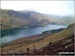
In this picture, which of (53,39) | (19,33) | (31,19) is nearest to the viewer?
(53,39)

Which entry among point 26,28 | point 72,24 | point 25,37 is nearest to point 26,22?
point 26,28

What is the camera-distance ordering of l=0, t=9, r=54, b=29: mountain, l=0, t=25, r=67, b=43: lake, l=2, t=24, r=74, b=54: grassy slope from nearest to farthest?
l=2, t=24, r=74, b=54: grassy slope
l=0, t=25, r=67, b=43: lake
l=0, t=9, r=54, b=29: mountain

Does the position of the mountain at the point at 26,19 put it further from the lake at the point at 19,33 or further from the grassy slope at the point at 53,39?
the grassy slope at the point at 53,39

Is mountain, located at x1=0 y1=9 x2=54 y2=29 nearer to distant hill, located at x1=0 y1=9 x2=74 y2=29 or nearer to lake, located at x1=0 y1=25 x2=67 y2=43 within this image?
distant hill, located at x1=0 y1=9 x2=74 y2=29

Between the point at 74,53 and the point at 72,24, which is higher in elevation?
the point at 72,24

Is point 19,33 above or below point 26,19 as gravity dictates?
below

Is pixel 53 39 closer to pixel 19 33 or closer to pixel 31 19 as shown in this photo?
pixel 31 19

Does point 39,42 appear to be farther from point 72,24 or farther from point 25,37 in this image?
point 72,24

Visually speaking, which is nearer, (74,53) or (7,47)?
(74,53)

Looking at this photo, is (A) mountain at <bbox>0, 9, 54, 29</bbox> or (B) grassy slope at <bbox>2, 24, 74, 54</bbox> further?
(A) mountain at <bbox>0, 9, 54, 29</bbox>

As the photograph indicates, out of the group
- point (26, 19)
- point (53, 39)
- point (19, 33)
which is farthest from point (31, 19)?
point (53, 39)

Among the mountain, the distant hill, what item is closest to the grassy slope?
the distant hill
